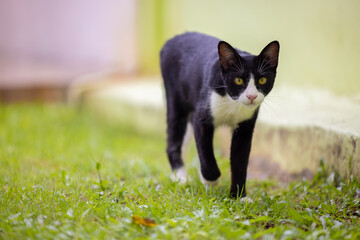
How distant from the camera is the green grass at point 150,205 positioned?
85.4 inches

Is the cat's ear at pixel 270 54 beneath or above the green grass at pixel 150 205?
above

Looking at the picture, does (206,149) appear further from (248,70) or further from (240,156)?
(248,70)

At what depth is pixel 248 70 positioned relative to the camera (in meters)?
2.53

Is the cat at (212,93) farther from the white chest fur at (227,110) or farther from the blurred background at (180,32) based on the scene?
the blurred background at (180,32)

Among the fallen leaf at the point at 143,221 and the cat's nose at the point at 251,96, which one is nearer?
the fallen leaf at the point at 143,221

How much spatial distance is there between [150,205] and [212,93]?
0.81 metres

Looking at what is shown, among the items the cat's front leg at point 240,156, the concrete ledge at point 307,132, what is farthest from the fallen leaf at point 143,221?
the concrete ledge at point 307,132

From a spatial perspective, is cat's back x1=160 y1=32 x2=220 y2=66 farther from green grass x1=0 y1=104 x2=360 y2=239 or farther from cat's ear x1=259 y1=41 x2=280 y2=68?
green grass x1=0 y1=104 x2=360 y2=239

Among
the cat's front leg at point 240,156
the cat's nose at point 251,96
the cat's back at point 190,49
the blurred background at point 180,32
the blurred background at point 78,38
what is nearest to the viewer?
the cat's nose at point 251,96

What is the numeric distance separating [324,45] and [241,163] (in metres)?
1.70

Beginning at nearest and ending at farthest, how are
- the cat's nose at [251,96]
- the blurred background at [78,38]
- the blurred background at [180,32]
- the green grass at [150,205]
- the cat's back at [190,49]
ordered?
the green grass at [150,205] → the cat's nose at [251,96] → the cat's back at [190,49] → the blurred background at [180,32] → the blurred background at [78,38]

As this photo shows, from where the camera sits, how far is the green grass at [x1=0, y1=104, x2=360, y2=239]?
2.17m

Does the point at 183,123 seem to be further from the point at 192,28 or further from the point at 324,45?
the point at 192,28

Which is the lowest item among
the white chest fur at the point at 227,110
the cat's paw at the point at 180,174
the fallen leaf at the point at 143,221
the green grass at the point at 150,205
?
the cat's paw at the point at 180,174
